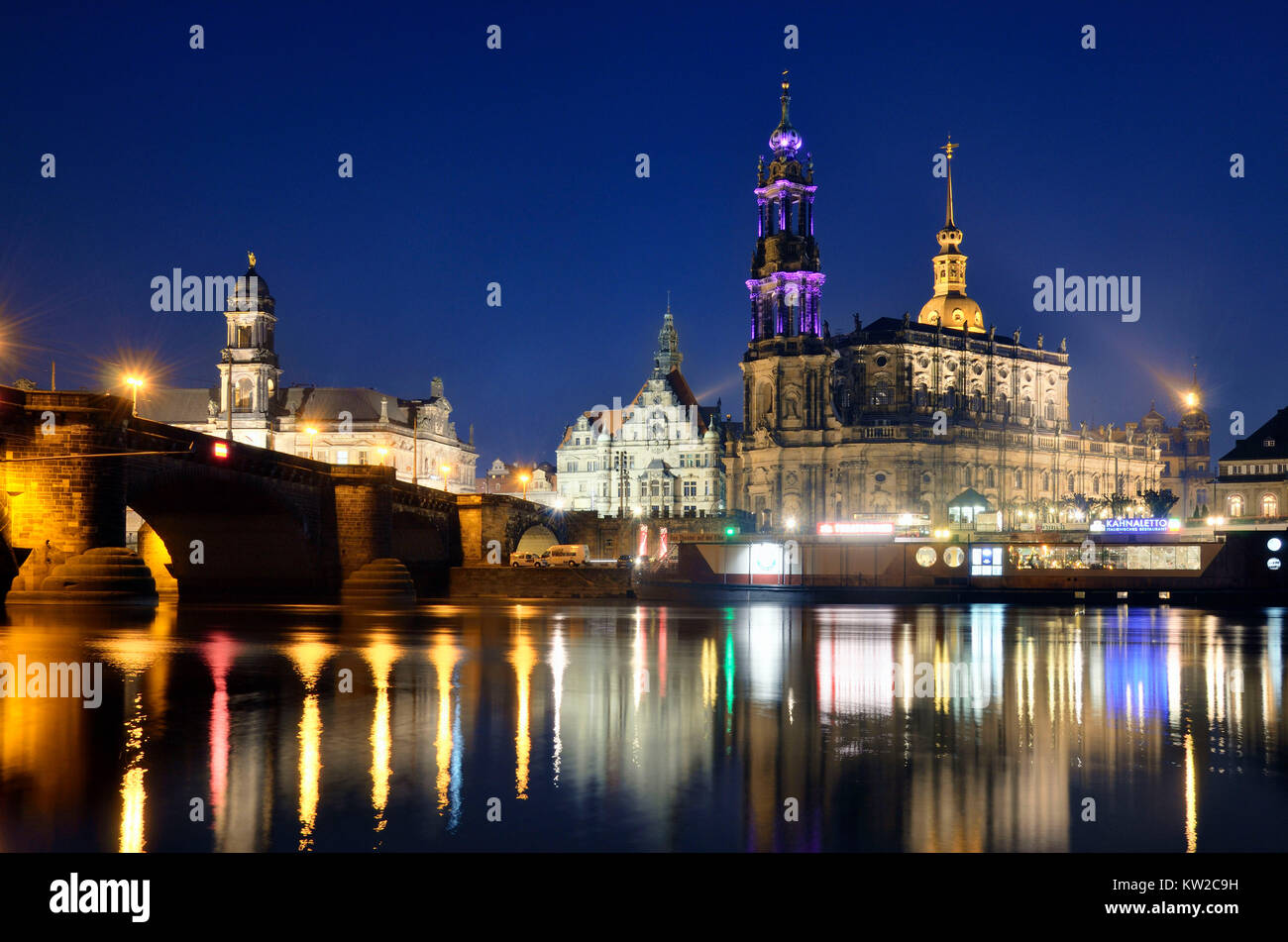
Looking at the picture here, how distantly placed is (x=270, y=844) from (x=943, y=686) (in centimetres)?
1581

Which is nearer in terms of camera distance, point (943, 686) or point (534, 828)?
point (534, 828)

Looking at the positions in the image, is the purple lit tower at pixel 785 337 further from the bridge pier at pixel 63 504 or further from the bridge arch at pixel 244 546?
the bridge pier at pixel 63 504

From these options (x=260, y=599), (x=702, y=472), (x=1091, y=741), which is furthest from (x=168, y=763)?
(x=702, y=472)

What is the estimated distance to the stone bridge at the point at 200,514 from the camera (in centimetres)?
4059

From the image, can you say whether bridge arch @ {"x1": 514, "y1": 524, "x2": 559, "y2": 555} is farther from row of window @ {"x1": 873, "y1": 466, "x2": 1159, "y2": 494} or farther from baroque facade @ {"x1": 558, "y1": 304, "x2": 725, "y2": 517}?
row of window @ {"x1": 873, "y1": 466, "x2": 1159, "y2": 494}

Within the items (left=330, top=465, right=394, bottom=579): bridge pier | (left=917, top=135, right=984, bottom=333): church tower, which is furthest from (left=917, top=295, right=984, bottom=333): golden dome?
(left=330, top=465, right=394, bottom=579): bridge pier

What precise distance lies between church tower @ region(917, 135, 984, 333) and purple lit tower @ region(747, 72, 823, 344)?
29161 millimetres

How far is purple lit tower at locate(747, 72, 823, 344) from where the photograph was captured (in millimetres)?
139875

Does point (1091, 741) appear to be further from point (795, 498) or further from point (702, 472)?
point (702, 472)

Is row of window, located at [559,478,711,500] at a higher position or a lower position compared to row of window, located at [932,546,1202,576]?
higher

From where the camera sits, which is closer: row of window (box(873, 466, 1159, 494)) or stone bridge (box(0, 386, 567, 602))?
stone bridge (box(0, 386, 567, 602))

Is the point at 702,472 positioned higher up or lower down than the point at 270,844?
higher up

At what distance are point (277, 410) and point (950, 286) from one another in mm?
92922

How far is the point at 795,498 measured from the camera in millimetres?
139125
